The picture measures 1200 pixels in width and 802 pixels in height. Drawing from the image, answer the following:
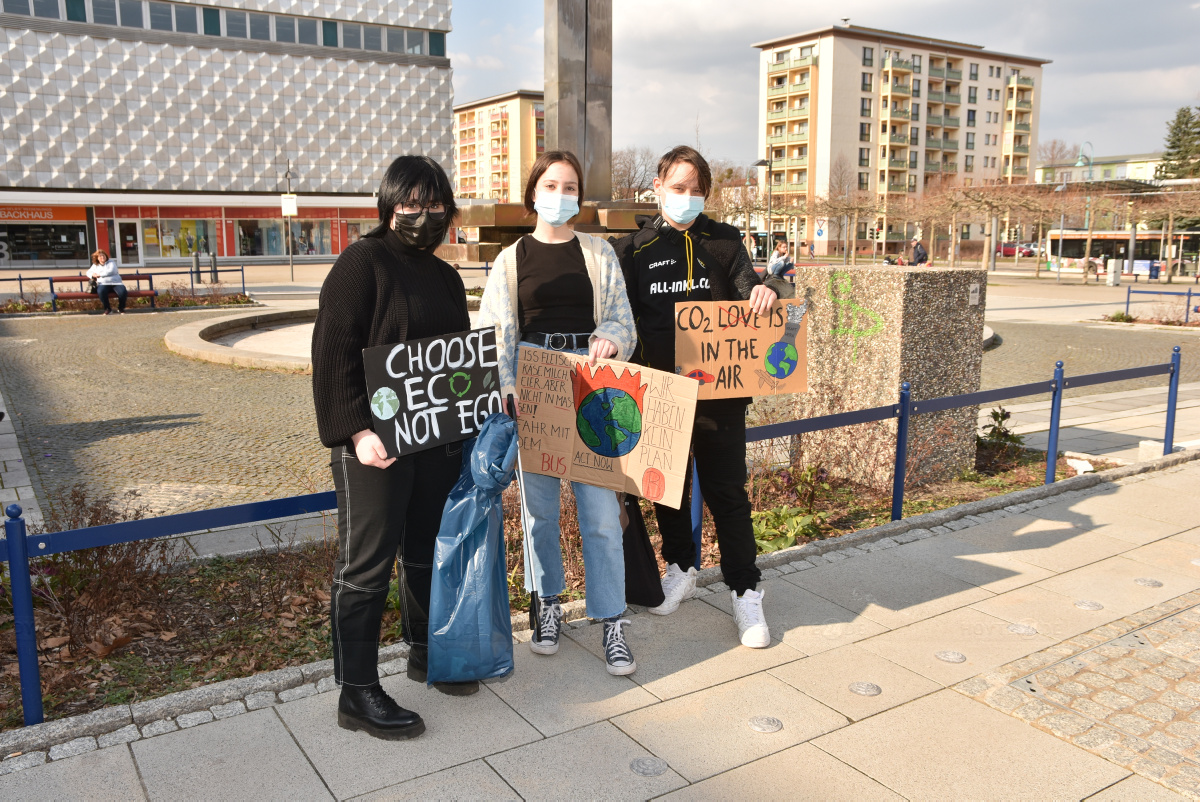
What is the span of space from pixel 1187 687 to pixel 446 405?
3086 millimetres

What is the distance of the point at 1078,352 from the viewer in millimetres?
16172

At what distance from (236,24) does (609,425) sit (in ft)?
202

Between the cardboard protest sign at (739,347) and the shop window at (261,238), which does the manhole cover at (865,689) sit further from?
the shop window at (261,238)

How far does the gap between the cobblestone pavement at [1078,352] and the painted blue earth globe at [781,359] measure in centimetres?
826

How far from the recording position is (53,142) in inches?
1999

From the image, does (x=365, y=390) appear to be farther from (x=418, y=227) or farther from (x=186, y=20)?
(x=186, y=20)

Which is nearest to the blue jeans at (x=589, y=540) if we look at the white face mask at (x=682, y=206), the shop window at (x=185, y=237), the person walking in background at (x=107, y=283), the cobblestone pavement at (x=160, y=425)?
the white face mask at (x=682, y=206)

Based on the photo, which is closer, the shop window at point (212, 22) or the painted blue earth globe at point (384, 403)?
the painted blue earth globe at point (384, 403)

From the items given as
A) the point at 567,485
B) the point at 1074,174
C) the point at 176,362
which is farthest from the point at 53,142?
the point at 1074,174

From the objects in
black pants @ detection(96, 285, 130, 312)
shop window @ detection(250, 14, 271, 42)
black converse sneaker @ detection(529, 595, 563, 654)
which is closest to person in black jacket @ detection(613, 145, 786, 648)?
black converse sneaker @ detection(529, 595, 563, 654)

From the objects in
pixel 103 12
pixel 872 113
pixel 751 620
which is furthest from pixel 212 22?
pixel 751 620

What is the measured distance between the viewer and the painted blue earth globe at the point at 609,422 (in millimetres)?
3723

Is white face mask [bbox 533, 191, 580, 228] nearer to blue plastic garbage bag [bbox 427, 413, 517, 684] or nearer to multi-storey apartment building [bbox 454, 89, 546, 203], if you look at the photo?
blue plastic garbage bag [bbox 427, 413, 517, 684]

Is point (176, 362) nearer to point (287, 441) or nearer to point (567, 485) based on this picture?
point (287, 441)
